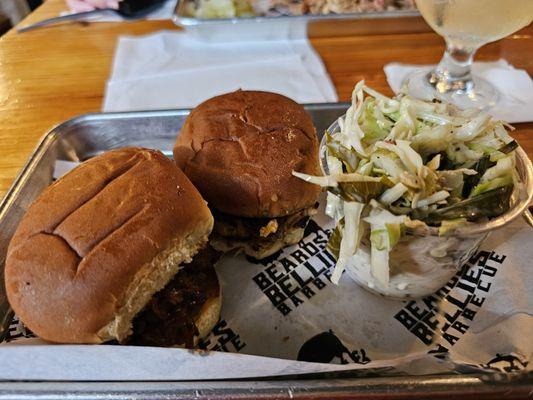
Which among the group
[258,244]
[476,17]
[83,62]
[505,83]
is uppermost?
[476,17]

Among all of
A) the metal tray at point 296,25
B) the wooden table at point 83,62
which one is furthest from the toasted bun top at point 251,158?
the metal tray at point 296,25

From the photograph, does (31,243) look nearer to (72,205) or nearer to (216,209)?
(72,205)

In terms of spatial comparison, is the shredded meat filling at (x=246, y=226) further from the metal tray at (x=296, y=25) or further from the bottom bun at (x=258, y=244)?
the metal tray at (x=296, y=25)

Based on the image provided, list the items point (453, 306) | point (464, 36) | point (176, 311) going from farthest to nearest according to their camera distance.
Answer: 1. point (464, 36)
2. point (453, 306)
3. point (176, 311)

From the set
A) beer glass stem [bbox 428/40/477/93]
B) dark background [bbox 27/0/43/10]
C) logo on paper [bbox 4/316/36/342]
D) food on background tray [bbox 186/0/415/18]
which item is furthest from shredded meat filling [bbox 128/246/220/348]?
dark background [bbox 27/0/43/10]

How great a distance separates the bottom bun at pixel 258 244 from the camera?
123 centimetres

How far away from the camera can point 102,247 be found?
2.97 feet

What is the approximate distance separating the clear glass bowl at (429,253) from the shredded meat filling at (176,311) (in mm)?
372

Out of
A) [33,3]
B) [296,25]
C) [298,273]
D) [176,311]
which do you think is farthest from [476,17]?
[33,3]

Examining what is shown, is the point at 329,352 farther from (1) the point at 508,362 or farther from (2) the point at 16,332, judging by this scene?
(2) the point at 16,332

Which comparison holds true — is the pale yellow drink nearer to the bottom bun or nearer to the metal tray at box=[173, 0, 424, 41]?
the metal tray at box=[173, 0, 424, 41]

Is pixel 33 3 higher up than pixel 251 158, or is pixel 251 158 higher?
pixel 251 158

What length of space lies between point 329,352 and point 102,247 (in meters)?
0.56

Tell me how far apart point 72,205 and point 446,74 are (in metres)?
1.52
